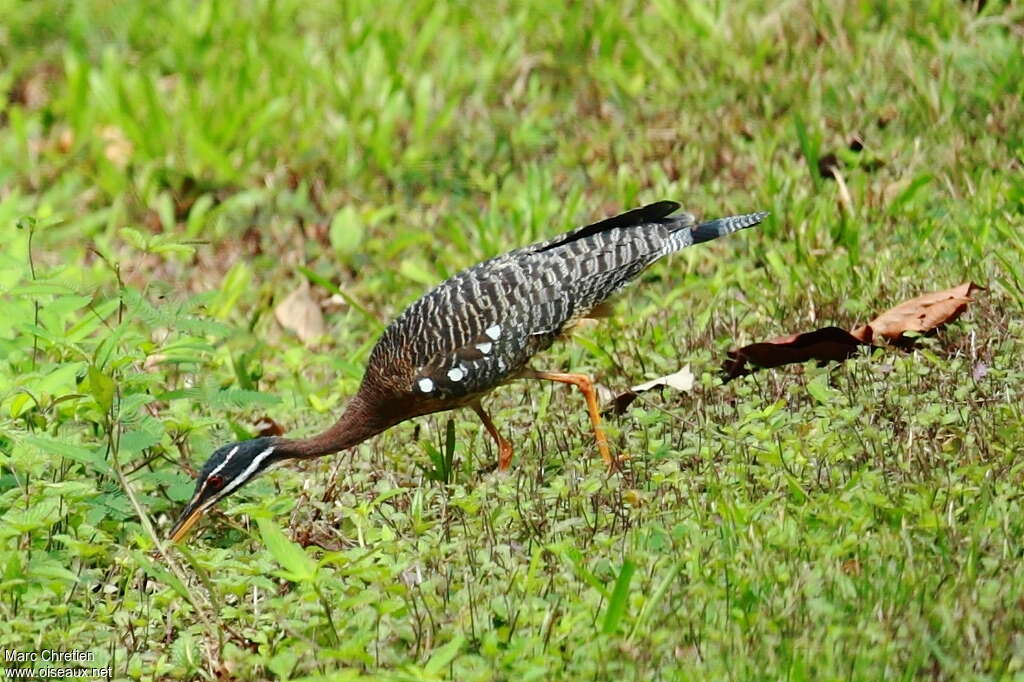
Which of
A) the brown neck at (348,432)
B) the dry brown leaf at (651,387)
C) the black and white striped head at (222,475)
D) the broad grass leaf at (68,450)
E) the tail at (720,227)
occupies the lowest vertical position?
the dry brown leaf at (651,387)

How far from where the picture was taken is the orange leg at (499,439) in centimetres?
558

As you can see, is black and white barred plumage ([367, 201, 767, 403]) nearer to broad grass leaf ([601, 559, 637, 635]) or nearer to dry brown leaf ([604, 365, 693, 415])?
dry brown leaf ([604, 365, 693, 415])

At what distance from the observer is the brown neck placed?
225 inches

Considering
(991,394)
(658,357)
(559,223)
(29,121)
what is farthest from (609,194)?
(29,121)

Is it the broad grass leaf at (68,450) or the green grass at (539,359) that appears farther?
the broad grass leaf at (68,450)

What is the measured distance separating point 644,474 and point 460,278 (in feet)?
3.87

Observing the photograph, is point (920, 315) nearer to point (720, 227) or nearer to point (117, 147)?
point (720, 227)

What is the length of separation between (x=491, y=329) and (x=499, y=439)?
0.42 meters

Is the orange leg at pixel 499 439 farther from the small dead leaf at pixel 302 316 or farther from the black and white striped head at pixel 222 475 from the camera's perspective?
the small dead leaf at pixel 302 316

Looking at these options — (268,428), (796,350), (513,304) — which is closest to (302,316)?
(268,428)

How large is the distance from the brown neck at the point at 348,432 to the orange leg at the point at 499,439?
1.22ft

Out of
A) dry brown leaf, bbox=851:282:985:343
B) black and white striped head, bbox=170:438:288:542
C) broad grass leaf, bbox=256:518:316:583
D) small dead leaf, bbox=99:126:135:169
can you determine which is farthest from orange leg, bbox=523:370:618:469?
small dead leaf, bbox=99:126:135:169

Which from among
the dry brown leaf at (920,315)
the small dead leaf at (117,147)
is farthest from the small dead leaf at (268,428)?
the small dead leaf at (117,147)

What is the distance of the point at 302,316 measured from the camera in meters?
7.75
